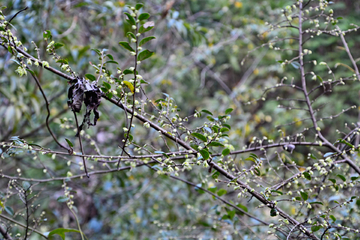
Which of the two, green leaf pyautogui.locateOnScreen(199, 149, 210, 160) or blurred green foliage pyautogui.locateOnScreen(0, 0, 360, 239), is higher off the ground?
blurred green foliage pyautogui.locateOnScreen(0, 0, 360, 239)

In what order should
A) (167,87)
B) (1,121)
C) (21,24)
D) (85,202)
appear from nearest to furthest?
(21,24), (1,121), (85,202), (167,87)

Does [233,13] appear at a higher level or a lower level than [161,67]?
higher

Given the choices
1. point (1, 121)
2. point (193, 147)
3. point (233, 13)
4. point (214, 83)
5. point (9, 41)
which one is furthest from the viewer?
point (214, 83)

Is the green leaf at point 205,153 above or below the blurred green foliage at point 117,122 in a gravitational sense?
below

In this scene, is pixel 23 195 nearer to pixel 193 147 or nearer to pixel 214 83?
pixel 193 147

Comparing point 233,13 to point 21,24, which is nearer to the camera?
point 21,24

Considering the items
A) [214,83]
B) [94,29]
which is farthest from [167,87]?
[214,83]

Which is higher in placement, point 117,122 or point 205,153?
point 117,122

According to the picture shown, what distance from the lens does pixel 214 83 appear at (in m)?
4.45

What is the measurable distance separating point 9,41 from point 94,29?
2.02m

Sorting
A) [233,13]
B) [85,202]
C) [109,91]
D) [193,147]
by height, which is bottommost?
[193,147]

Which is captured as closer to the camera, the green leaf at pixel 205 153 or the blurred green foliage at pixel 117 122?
the green leaf at pixel 205 153

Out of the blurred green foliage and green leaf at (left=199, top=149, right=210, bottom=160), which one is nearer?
green leaf at (left=199, top=149, right=210, bottom=160)

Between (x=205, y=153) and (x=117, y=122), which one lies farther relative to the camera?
(x=117, y=122)
